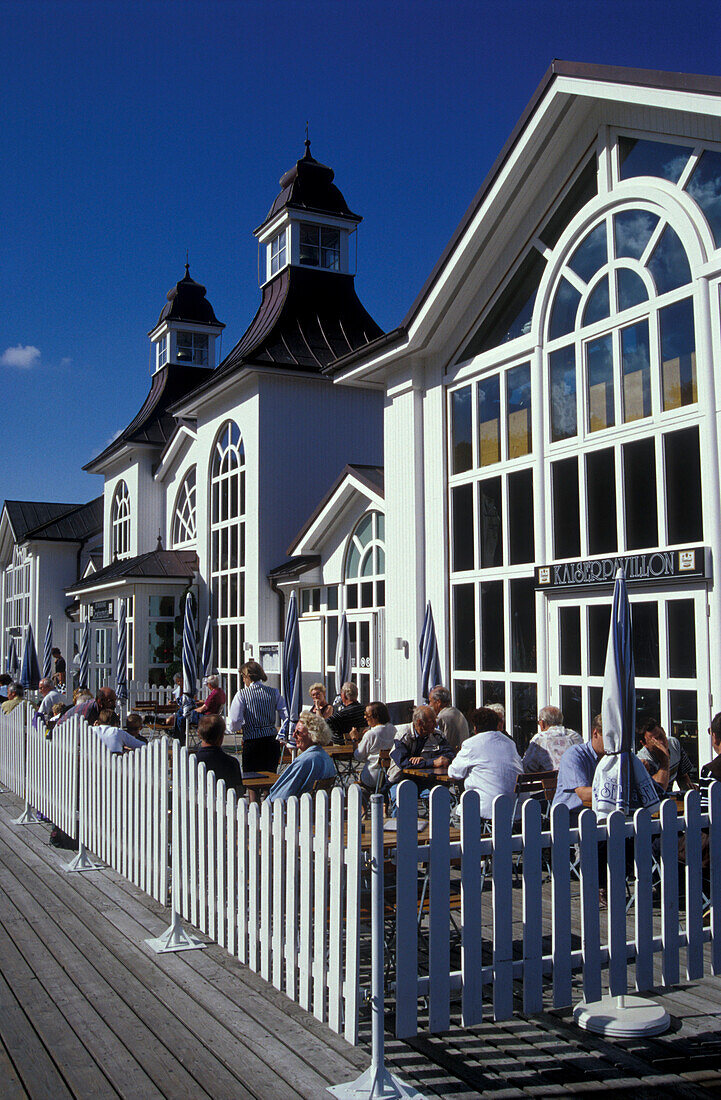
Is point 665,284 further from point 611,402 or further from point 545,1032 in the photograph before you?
point 545,1032

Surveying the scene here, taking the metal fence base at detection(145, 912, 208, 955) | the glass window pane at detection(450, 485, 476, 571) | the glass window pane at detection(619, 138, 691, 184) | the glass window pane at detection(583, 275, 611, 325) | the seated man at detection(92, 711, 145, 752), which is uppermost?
the glass window pane at detection(619, 138, 691, 184)

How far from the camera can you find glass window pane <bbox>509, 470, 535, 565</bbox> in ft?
39.6

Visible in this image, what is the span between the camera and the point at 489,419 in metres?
13.0

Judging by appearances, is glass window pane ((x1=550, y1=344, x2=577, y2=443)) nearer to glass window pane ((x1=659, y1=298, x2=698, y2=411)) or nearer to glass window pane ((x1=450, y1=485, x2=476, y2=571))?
glass window pane ((x1=659, y1=298, x2=698, y2=411))

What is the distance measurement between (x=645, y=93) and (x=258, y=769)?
8.38 meters

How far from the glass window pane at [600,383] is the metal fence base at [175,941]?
23.8ft

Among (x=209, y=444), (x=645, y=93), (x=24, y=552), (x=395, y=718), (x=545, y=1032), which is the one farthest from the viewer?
(x=24, y=552)

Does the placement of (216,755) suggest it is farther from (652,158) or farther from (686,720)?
(652,158)

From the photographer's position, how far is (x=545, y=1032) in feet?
15.5

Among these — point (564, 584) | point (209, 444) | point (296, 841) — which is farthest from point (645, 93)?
point (209, 444)

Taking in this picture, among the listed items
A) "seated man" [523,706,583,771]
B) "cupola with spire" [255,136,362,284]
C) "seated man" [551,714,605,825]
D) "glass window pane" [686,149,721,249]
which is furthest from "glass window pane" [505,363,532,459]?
"cupola with spire" [255,136,362,284]

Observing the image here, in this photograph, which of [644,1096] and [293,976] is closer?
[644,1096]

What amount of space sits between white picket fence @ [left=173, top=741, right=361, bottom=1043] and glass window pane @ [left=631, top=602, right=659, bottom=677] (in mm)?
5448

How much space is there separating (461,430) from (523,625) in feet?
10.4
